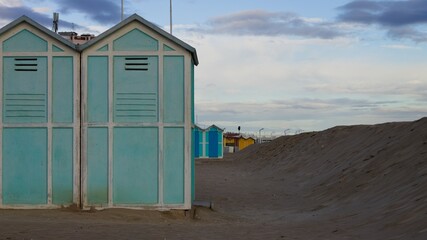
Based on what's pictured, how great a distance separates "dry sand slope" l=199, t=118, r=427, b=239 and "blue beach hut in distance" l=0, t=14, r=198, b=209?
307cm

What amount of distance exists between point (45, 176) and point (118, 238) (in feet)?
14.4

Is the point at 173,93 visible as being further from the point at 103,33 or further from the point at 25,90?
the point at 25,90

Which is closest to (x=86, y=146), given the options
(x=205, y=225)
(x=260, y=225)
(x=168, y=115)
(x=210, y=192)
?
(x=168, y=115)

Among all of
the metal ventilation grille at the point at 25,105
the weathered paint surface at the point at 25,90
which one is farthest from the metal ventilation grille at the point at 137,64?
the metal ventilation grille at the point at 25,105

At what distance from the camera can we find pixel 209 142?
4891cm

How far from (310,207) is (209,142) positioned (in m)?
30.8

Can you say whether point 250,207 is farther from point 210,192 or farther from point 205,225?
point 205,225

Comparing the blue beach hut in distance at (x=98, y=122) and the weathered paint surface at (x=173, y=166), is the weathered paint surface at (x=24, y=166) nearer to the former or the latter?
the blue beach hut in distance at (x=98, y=122)

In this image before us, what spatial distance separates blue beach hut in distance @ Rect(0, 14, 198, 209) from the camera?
1412 cm

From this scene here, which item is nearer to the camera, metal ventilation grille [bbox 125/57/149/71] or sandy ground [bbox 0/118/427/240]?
sandy ground [bbox 0/118/427/240]

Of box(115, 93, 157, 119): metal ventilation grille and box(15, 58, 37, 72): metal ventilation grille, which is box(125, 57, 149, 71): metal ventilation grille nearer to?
box(115, 93, 157, 119): metal ventilation grille

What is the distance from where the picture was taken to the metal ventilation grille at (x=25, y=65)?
14312 millimetres

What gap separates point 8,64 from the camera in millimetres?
14344

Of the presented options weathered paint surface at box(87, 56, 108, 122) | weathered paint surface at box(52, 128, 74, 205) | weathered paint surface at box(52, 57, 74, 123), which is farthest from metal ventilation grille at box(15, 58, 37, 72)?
weathered paint surface at box(52, 128, 74, 205)
